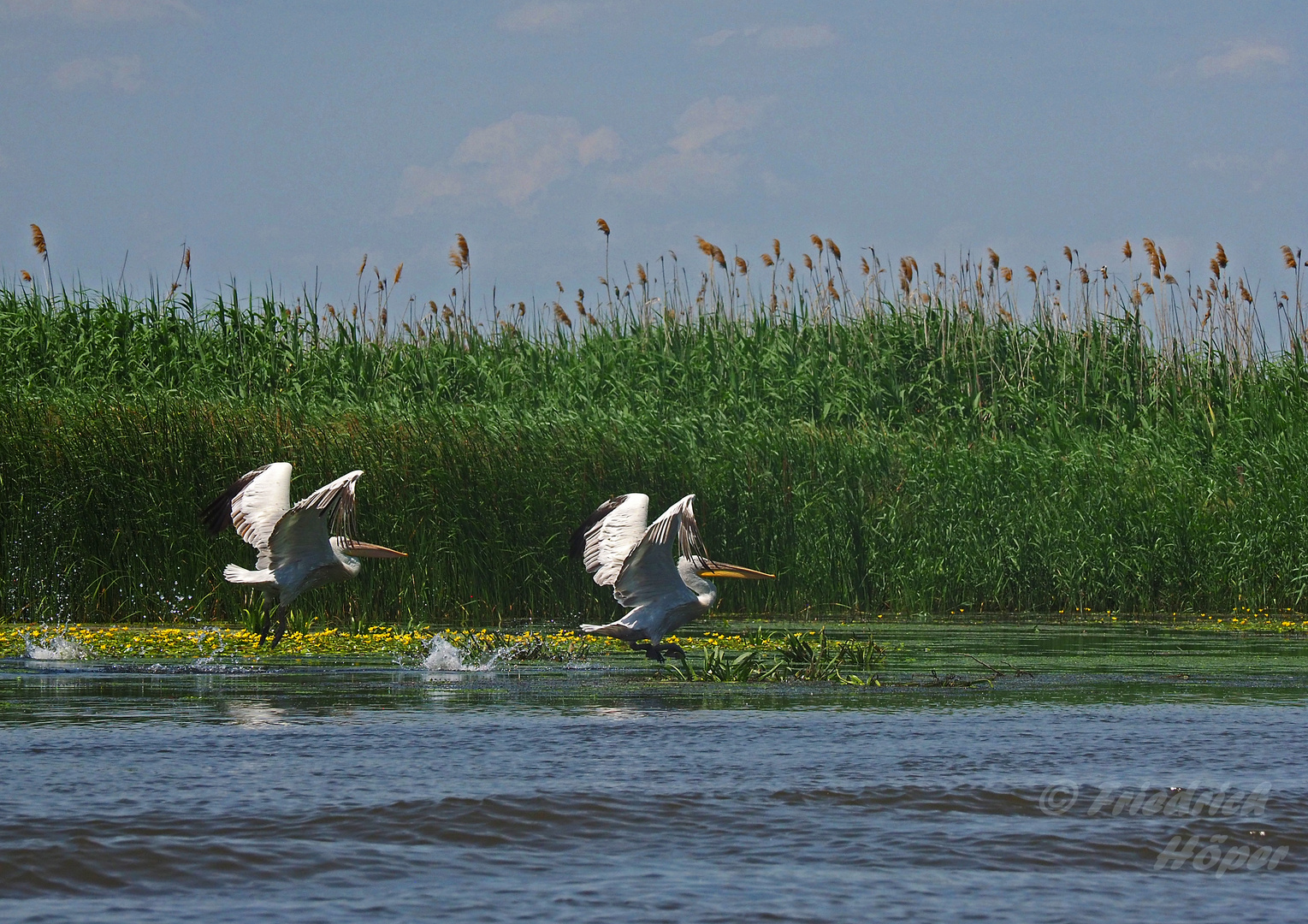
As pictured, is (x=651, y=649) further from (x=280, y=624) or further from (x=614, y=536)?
(x=280, y=624)

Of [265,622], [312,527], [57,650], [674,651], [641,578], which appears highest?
[312,527]

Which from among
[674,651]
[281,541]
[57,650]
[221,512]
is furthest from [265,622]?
[674,651]

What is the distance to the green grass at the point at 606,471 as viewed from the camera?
43.2ft

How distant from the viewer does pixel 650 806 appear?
→ 5.32m

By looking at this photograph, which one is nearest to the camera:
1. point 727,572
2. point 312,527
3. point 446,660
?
point 446,660

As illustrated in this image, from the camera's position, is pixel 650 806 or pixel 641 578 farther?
pixel 641 578

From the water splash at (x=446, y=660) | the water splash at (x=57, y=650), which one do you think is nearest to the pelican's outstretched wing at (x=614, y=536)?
the water splash at (x=446, y=660)

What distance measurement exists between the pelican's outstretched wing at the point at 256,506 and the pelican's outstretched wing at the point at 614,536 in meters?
2.35

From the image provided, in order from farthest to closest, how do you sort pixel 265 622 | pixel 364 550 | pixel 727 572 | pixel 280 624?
pixel 364 550, pixel 280 624, pixel 265 622, pixel 727 572

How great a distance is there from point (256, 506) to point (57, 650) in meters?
1.63

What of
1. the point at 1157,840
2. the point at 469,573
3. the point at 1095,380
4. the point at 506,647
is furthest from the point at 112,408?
the point at 1095,380

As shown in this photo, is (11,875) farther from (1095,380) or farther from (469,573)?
(1095,380)

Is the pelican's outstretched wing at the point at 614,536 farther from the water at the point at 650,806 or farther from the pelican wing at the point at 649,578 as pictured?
the water at the point at 650,806

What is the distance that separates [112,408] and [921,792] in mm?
9974
